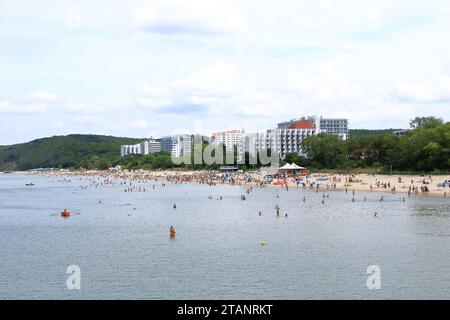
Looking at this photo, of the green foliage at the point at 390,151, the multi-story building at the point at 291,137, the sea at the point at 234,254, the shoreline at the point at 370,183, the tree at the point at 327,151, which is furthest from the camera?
the multi-story building at the point at 291,137

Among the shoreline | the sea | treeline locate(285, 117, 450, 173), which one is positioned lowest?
the sea

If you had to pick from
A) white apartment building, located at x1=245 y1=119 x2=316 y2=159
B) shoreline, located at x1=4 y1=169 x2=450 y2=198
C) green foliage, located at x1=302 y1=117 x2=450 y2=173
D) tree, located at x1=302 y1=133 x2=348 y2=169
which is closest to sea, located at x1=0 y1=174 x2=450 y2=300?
shoreline, located at x1=4 y1=169 x2=450 y2=198

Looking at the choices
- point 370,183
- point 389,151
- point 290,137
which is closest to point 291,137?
point 290,137

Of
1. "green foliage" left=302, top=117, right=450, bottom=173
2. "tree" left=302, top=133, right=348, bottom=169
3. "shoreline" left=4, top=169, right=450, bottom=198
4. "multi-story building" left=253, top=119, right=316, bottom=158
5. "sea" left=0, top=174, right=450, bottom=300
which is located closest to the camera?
"sea" left=0, top=174, right=450, bottom=300

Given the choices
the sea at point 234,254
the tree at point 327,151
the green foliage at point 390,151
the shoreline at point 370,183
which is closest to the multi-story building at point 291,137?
the green foliage at point 390,151

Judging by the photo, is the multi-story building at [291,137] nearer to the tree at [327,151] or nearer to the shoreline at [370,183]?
the tree at [327,151]

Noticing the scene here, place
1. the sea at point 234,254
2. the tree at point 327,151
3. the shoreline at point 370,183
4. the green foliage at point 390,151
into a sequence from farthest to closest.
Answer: the tree at point 327,151, the green foliage at point 390,151, the shoreline at point 370,183, the sea at point 234,254

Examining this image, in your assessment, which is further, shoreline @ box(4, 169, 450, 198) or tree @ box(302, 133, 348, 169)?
tree @ box(302, 133, 348, 169)

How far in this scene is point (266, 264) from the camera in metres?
32.2

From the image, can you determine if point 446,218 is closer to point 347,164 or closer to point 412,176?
point 412,176

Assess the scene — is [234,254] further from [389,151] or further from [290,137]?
[290,137]

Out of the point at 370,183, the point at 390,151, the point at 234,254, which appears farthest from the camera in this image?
the point at 390,151

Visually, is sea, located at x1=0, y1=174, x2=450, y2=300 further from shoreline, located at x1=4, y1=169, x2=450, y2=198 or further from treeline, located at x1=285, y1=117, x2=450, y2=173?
treeline, located at x1=285, y1=117, x2=450, y2=173
